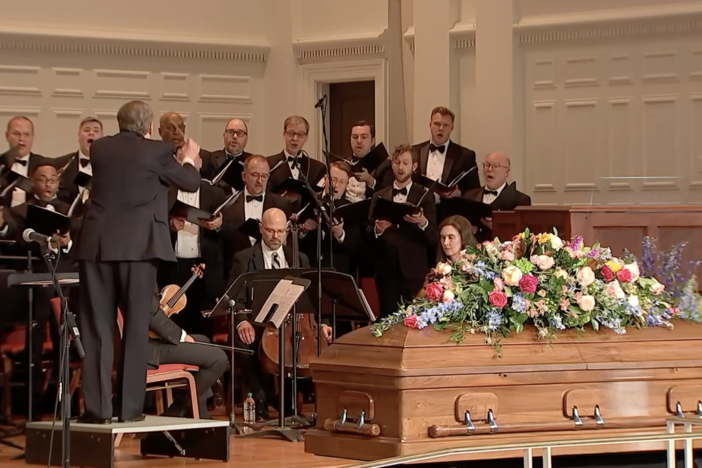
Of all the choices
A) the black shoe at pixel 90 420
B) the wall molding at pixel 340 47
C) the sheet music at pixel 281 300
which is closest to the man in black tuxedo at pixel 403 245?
the sheet music at pixel 281 300

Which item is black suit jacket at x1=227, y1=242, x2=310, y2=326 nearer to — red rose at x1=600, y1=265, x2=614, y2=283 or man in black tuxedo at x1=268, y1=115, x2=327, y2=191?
man in black tuxedo at x1=268, y1=115, x2=327, y2=191

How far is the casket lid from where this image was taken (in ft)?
12.9

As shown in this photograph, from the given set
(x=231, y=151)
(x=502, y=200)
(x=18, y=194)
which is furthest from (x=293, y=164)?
(x=18, y=194)

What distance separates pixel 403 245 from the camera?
290 inches

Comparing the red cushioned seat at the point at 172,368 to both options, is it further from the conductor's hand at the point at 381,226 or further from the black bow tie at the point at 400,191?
the black bow tie at the point at 400,191

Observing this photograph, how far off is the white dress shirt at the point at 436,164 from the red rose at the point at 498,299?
156 inches

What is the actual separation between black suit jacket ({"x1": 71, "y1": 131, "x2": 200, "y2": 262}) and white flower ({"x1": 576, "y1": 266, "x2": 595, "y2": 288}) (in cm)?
194

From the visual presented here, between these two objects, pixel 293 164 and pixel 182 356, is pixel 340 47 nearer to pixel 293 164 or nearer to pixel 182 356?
pixel 293 164

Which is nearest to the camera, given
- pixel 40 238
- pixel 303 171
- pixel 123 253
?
pixel 40 238

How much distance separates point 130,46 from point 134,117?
15.4 feet

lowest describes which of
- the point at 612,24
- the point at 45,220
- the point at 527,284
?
the point at 527,284

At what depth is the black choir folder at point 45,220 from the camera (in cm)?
621

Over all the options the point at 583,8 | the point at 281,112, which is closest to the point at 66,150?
the point at 281,112

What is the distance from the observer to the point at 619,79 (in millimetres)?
8680
